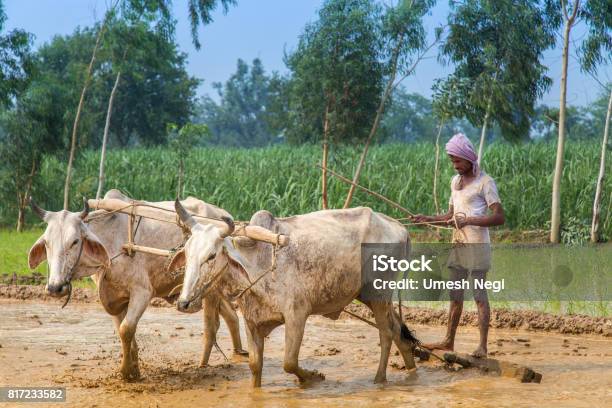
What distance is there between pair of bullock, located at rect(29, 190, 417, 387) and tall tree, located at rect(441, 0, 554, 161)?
33.5ft

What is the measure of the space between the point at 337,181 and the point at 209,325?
40.6 feet

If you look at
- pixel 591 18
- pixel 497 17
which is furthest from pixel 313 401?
pixel 591 18

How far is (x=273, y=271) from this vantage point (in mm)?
6504

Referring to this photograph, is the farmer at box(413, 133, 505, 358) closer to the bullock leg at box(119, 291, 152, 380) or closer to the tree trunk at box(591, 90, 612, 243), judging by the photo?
the bullock leg at box(119, 291, 152, 380)

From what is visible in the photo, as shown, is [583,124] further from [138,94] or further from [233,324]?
[233,324]

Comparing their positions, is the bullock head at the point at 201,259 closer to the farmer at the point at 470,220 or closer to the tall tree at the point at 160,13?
the farmer at the point at 470,220

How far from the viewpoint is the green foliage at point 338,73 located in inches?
677

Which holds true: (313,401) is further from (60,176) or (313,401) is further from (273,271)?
(60,176)

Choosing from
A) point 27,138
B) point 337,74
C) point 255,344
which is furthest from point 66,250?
point 27,138

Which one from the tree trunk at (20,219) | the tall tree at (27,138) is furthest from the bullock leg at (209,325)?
the tree trunk at (20,219)

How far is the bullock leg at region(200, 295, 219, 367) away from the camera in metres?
7.77

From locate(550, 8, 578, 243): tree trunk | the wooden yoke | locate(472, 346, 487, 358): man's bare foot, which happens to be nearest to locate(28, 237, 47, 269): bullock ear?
the wooden yoke

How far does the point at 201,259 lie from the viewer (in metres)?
6.04

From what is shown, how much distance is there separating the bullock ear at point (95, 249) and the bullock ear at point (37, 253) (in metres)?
0.29
